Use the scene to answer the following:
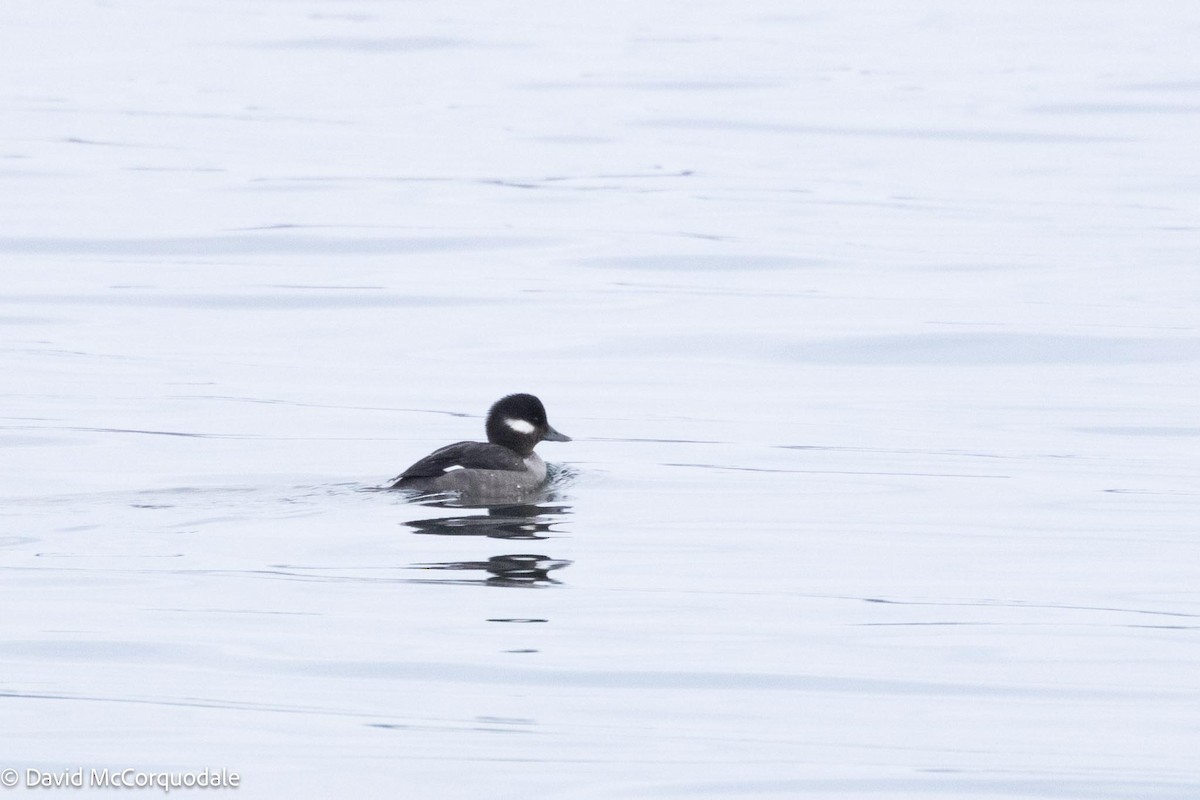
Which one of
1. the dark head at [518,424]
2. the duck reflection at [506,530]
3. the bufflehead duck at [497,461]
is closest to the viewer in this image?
the duck reflection at [506,530]

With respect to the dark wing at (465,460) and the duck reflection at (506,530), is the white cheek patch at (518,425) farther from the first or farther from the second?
the duck reflection at (506,530)

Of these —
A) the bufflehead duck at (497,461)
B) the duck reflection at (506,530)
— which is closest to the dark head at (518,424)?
the bufflehead duck at (497,461)

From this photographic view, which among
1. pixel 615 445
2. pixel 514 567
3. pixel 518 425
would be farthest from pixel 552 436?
pixel 514 567

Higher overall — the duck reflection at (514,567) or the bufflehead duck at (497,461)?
the bufflehead duck at (497,461)

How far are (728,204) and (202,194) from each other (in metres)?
5.82

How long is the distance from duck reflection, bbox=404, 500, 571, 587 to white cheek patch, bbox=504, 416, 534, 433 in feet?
2.20

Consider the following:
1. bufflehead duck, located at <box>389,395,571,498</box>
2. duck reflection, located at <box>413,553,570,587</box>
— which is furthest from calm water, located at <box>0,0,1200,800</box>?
bufflehead duck, located at <box>389,395,571,498</box>

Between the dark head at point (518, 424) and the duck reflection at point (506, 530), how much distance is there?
66cm

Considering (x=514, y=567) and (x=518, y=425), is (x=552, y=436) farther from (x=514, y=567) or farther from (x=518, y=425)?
(x=514, y=567)

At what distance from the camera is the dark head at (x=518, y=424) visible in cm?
1153

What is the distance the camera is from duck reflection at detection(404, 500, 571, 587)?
29.7 ft

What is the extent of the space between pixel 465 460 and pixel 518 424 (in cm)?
77

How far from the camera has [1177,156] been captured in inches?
1048

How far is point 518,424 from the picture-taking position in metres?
11.5
